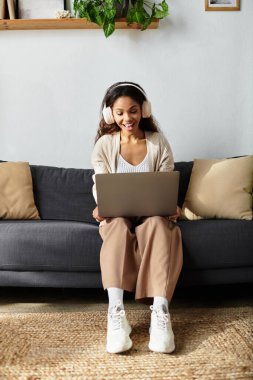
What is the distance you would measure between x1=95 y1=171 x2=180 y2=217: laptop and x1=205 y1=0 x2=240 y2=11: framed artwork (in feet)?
5.34

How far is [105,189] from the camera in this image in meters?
2.13

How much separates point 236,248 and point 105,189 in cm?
71

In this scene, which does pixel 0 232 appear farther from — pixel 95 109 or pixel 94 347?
pixel 95 109

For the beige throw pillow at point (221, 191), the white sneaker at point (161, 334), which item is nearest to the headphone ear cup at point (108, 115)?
the beige throw pillow at point (221, 191)

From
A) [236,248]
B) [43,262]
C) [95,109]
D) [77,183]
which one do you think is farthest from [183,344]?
[95,109]

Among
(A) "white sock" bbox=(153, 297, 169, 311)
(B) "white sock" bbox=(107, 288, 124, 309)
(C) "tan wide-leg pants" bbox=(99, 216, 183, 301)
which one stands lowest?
(A) "white sock" bbox=(153, 297, 169, 311)

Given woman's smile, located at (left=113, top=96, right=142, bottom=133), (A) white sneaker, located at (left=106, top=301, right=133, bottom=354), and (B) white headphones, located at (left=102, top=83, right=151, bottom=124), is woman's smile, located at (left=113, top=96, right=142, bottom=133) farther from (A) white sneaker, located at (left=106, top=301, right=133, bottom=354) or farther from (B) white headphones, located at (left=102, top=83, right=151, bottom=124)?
(A) white sneaker, located at (left=106, top=301, right=133, bottom=354)

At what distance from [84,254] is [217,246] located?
0.59 m

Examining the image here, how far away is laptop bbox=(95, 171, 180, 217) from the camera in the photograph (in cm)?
212

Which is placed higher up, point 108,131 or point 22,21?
point 22,21

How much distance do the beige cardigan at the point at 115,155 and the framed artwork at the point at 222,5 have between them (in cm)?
120

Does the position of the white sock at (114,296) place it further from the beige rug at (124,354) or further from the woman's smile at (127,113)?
the woman's smile at (127,113)

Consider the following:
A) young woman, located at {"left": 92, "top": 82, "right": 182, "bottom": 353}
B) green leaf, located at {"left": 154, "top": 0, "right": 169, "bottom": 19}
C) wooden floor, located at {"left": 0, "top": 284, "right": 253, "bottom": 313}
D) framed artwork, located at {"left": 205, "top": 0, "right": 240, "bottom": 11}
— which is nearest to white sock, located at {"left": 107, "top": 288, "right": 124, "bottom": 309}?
young woman, located at {"left": 92, "top": 82, "right": 182, "bottom": 353}

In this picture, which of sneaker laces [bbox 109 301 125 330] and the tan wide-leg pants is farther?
the tan wide-leg pants
